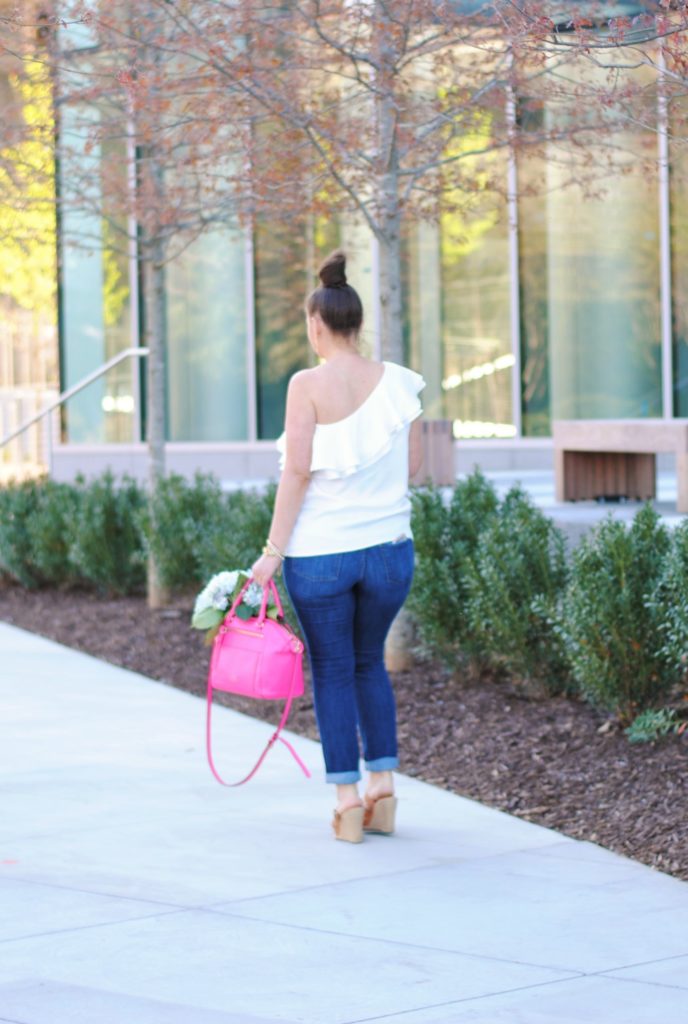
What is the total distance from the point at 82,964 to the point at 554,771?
255 cm

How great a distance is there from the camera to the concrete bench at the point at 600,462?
36.6 feet

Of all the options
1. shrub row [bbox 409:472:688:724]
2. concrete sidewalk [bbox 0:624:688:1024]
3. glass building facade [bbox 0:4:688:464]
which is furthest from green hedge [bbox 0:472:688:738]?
glass building facade [bbox 0:4:688:464]

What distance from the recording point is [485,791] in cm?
583

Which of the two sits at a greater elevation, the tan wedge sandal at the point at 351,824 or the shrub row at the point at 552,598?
the shrub row at the point at 552,598

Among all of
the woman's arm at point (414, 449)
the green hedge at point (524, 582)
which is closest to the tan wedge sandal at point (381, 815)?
the woman's arm at point (414, 449)

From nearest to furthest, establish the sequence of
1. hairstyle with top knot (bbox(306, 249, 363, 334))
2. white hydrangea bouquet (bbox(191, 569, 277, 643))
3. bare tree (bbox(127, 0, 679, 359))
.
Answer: hairstyle with top knot (bbox(306, 249, 363, 334)) < white hydrangea bouquet (bbox(191, 569, 277, 643)) < bare tree (bbox(127, 0, 679, 359))

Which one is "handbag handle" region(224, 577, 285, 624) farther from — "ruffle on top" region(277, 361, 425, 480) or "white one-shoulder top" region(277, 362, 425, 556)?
"ruffle on top" region(277, 361, 425, 480)

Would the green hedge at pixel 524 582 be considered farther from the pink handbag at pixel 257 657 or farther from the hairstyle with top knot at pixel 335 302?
the hairstyle with top knot at pixel 335 302

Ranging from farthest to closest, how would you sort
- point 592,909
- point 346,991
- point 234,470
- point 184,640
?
point 234,470
point 184,640
point 592,909
point 346,991

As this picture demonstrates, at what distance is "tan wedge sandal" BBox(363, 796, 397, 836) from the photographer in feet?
16.9

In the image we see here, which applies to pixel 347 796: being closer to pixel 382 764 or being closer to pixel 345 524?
pixel 382 764

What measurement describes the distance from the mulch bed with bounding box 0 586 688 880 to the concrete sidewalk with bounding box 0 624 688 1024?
0.59ft

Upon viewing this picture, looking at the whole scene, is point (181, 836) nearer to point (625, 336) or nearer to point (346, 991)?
point (346, 991)

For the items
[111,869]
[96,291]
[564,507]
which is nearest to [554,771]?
[111,869]
